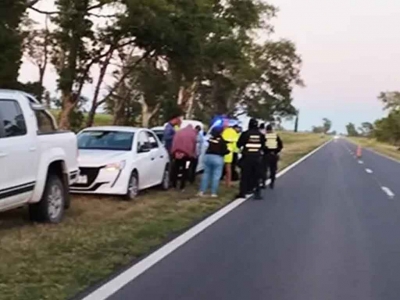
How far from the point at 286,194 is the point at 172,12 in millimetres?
9988

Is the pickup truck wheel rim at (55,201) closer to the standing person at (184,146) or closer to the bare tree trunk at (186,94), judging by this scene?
the standing person at (184,146)

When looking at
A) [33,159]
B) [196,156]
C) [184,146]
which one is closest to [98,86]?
[196,156]

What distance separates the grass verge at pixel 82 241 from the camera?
26.4ft

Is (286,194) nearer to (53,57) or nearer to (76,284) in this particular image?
(76,284)

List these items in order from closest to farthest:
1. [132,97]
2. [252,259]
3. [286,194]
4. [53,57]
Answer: [252,259]
[286,194]
[53,57]
[132,97]

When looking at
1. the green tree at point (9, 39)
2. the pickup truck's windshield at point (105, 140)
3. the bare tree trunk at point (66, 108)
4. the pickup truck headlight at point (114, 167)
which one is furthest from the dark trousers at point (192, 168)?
the bare tree trunk at point (66, 108)

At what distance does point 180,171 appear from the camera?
19719 mm

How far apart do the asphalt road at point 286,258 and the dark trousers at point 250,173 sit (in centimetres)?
89

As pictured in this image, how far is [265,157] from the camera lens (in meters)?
21.5

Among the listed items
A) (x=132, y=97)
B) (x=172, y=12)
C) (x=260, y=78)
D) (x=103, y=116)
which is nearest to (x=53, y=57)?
(x=172, y=12)

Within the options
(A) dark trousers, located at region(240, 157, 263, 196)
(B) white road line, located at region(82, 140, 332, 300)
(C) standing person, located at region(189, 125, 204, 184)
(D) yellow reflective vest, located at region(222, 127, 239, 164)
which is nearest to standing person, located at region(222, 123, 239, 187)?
(D) yellow reflective vest, located at region(222, 127, 239, 164)

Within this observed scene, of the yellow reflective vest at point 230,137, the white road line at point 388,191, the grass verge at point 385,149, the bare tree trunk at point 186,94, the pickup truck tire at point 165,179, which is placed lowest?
the grass verge at point 385,149

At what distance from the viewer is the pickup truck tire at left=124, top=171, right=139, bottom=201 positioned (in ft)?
53.1

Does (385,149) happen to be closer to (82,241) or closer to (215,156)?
(215,156)
